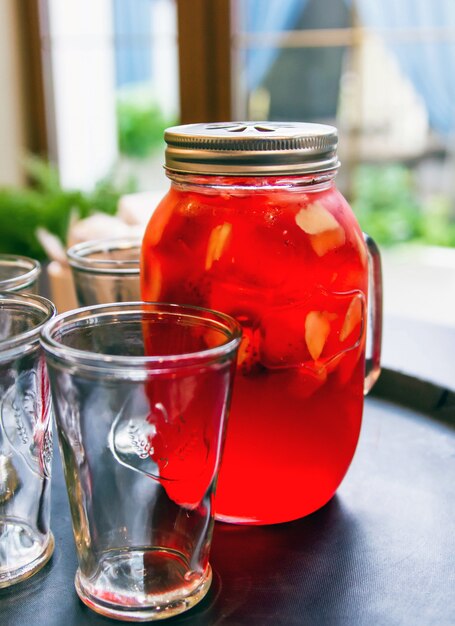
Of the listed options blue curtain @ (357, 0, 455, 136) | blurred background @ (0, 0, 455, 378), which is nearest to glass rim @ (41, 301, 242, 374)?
blurred background @ (0, 0, 455, 378)

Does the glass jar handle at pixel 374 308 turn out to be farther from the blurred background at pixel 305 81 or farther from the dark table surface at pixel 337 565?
the blurred background at pixel 305 81

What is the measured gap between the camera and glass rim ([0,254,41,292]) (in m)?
0.44

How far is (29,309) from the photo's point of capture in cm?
38

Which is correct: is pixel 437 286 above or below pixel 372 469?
below

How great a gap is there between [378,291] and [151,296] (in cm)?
14

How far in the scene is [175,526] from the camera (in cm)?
35

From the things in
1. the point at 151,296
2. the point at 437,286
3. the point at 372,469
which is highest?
the point at 151,296

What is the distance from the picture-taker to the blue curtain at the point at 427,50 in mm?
1828

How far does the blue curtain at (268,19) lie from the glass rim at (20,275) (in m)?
1.62

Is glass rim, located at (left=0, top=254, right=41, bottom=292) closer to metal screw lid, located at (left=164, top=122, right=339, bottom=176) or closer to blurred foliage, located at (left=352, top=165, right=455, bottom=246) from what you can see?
metal screw lid, located at (left=164, top=122, right=339, bottom=176)

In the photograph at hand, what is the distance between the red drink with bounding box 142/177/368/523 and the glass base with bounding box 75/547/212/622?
0.19ft

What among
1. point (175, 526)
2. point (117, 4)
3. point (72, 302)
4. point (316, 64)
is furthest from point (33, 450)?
point (117, 4)

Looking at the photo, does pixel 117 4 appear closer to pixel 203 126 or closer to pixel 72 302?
pixel 72 302

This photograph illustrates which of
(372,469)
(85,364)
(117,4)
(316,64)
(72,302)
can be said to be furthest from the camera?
(117,4)
